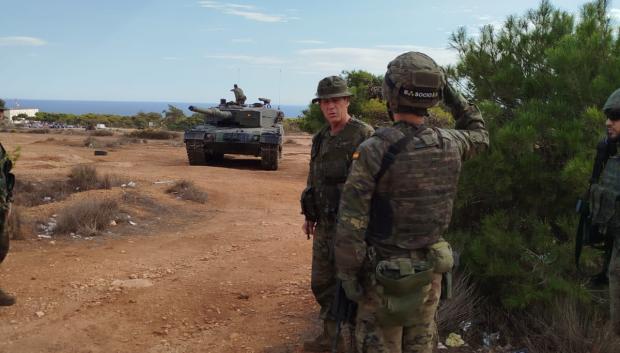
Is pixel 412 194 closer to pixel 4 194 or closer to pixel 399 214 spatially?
pixel 399 214

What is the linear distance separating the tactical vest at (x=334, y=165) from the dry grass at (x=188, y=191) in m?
6.58

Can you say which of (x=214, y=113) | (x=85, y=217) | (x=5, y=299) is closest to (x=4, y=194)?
(x=5, y=299)

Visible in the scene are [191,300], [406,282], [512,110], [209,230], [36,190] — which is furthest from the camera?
[36,190]

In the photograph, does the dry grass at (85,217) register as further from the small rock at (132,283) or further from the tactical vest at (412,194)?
the tactical vest at (412,194)

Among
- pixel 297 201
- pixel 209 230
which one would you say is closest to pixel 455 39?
pixel 209 230

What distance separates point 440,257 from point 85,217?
6.41m

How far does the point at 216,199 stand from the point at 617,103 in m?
8.19

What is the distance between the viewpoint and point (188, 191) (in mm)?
10664

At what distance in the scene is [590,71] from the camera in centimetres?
461

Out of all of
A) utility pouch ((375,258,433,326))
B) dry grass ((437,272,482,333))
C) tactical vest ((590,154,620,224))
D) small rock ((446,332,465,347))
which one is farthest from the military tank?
utility pouch ((375,258,433,326))

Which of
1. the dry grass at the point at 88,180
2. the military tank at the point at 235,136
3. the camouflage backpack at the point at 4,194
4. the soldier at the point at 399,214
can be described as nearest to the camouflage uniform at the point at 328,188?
the soldier at the point at 399,214

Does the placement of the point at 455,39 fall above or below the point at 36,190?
above

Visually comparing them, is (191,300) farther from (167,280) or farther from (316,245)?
(316,245)

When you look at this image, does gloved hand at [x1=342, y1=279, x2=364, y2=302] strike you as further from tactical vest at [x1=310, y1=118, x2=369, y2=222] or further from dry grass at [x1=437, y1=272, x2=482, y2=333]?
dry grass at [x1=437, y1=272, x2=482, y2=333]
